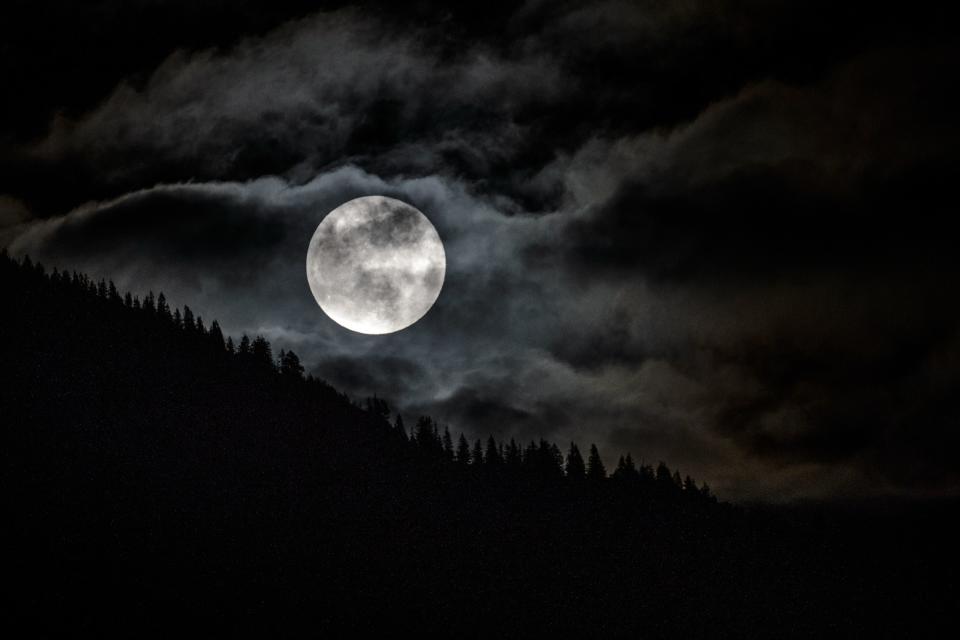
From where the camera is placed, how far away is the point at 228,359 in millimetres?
195375

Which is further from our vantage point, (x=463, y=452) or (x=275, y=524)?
(x=463, y=452)

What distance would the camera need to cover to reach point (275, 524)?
12425 cm

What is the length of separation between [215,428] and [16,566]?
6827 cm

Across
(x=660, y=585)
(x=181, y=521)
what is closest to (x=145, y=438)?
(x=181, y=521)

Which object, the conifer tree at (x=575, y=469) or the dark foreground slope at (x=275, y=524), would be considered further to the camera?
the conifer tree at (x=575, y=469)

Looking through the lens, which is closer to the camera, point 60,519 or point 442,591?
point 60,519

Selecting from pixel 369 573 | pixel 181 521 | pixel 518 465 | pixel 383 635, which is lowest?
pixel 383 635

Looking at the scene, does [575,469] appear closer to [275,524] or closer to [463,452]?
[463,452]

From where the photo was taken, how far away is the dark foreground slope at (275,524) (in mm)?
96062

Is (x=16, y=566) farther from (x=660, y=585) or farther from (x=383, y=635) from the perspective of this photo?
(x=660, y=585)

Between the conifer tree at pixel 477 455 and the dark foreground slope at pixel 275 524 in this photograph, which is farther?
the conifer tree at pixel 477 455

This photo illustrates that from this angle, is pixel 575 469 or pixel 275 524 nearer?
pixel 275 524

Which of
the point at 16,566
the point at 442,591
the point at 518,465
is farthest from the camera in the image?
the point at 518,465

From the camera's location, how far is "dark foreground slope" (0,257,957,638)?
96.1m
